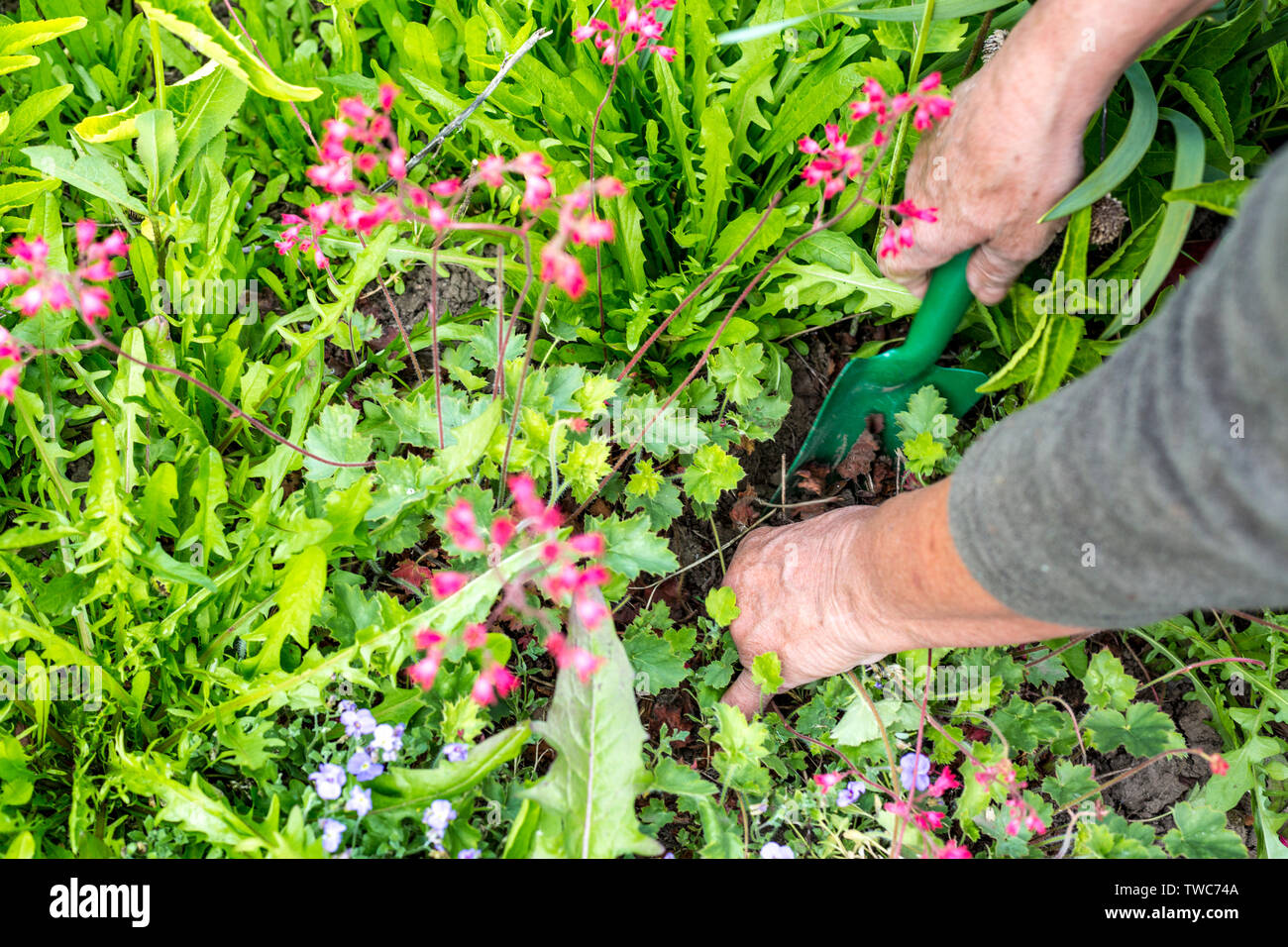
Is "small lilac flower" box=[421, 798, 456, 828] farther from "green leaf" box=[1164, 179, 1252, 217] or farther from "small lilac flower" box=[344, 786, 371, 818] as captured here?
"green leaf" box=[1164, 179, 1252, 217]

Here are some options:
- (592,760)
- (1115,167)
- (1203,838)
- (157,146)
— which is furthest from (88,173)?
(1203,838)

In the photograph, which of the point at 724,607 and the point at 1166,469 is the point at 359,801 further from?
the point at 1166,469

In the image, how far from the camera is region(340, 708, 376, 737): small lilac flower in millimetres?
1229

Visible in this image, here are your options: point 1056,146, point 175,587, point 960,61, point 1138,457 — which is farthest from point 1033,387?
point 175,587

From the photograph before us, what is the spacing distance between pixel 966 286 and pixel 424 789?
1318 mm

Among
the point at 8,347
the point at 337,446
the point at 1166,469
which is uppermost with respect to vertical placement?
the point at 1166,469

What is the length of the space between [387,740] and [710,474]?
70 cm

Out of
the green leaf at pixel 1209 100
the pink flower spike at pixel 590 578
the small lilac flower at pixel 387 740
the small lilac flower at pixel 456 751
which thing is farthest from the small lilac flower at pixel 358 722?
the green leaf at pixel 1209 100

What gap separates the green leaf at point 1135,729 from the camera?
1483 mm

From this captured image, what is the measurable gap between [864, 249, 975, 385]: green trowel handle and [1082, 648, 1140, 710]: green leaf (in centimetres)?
67

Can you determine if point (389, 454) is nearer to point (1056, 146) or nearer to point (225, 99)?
point (225, 99)

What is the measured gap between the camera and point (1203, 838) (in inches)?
55.3

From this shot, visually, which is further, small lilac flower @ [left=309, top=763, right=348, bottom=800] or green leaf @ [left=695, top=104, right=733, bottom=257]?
green leaf @ [left=695, top=104, right=733, bottom=257]

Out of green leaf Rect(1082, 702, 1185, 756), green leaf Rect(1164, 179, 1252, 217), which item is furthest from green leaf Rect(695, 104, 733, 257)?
green leaf Rect(1082, 702, 1185, 756)
